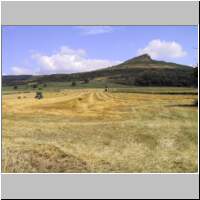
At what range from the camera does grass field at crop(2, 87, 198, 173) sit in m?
6.30

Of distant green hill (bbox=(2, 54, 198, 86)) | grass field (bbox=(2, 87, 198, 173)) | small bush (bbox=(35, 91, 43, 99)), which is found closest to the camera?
grass field (bbox=(2, 87, 198, 173))

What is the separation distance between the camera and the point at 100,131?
810 centimetres

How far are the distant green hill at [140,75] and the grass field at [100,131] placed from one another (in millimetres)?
Result: 261

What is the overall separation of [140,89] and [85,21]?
572 centimetres

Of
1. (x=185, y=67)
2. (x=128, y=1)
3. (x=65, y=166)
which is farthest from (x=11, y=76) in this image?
(x=185, y=67)

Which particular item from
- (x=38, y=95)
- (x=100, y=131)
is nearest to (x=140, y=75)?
(x=38, y=95)

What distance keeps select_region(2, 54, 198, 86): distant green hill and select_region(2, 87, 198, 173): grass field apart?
0.26m

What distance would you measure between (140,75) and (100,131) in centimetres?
381

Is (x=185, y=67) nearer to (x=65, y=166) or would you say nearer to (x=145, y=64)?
(x=145, y=64)

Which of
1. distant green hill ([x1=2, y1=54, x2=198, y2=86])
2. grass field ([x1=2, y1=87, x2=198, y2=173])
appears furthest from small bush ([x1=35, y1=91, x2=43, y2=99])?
distant green hill ([x1=2, y1=54, x2=198, y2=86])

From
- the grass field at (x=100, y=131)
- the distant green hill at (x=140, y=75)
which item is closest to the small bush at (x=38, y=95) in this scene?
the grass field at (x=100, y=131)

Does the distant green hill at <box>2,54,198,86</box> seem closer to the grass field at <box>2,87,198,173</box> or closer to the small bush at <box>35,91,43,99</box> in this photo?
the grass field at <box>2,87,198,173</box>

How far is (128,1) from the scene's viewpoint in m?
4.94

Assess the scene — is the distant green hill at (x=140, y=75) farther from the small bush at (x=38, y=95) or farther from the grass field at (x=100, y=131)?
the small bush at (x=38, y=95)
